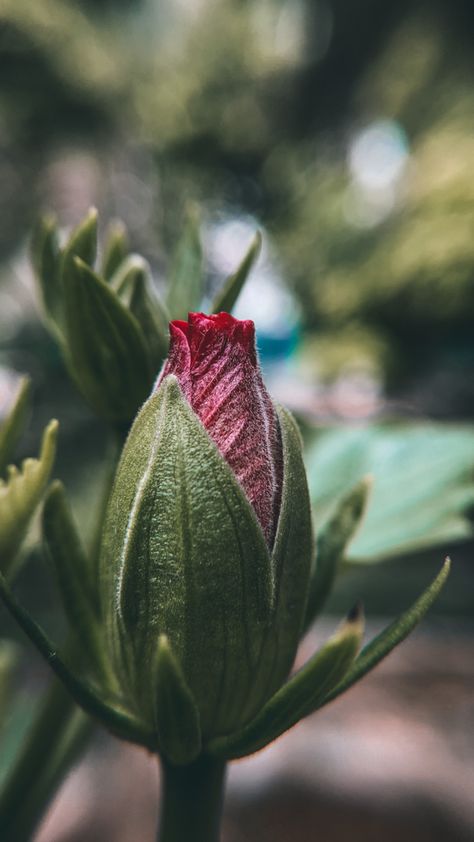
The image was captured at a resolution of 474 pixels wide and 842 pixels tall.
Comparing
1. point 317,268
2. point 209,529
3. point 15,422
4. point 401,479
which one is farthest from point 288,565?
point 317,268

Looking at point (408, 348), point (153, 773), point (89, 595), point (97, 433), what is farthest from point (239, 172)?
point (89, 595)

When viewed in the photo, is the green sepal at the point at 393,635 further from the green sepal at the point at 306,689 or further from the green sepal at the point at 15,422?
the green sepal at the point at 15,422

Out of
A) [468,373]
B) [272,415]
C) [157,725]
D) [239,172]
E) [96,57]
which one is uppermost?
[96,57]

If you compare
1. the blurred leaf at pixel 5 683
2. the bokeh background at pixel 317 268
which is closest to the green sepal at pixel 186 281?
the bokeh background at pixel 317 268

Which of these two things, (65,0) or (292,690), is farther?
(65,0)

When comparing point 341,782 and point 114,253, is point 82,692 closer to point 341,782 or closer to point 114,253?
point 114,253

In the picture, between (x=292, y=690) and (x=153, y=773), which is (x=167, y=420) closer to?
(x=292, y=690)

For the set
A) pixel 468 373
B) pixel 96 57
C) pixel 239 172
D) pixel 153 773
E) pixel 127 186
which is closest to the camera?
pixel 153 773

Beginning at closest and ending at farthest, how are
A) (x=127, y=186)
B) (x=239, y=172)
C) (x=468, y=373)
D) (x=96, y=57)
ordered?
(x=468, y=373) < (x=96, y=57) < (x=239, y=172) < (x=127, y=186)
